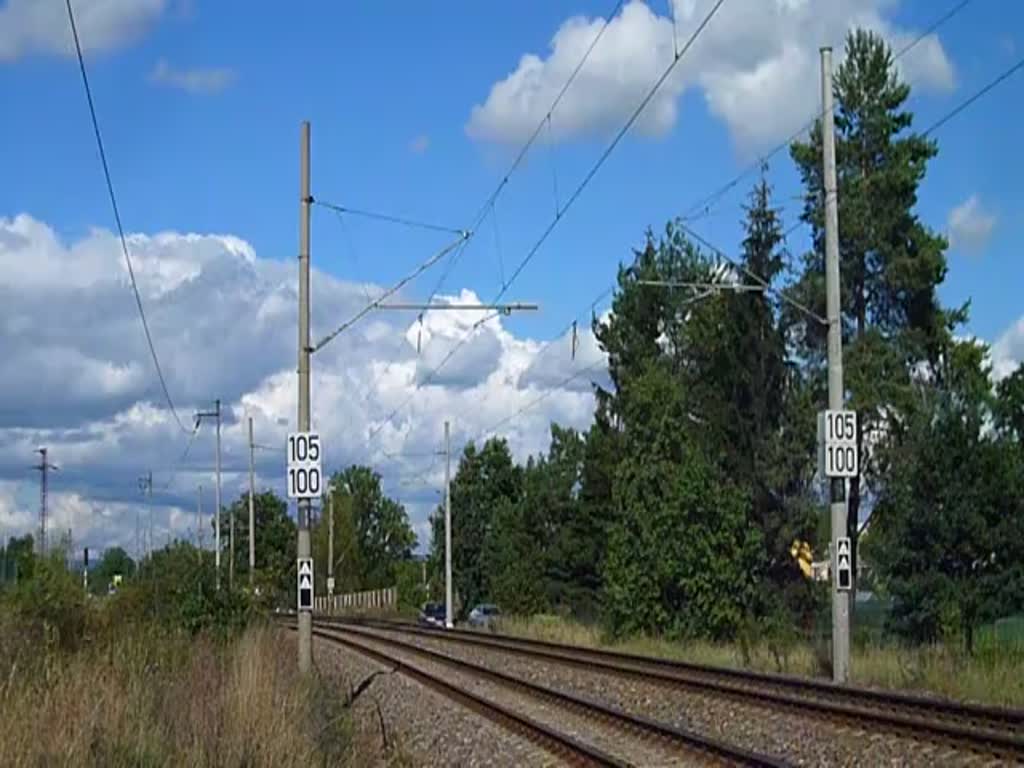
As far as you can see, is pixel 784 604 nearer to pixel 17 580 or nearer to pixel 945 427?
pixel 945 427

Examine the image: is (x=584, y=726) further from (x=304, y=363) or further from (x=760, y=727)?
(x=304, y=363)

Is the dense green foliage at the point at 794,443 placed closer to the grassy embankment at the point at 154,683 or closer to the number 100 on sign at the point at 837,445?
the number 100 on sign at the point at 837,445

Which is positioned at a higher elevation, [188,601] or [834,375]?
[834,375]

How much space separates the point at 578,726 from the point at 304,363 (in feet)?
31.6

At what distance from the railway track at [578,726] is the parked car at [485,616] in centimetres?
3762

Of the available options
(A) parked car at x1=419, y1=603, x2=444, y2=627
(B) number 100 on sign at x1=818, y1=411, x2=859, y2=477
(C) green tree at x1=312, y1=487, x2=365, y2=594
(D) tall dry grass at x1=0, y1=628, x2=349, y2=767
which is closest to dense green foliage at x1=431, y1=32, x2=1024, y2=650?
(B) number 100 on sign at x1=818, y1=411, x2=859, y2=477

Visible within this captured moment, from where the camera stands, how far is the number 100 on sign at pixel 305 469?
93.7ft

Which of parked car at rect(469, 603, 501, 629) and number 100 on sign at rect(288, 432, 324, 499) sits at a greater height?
number 100 on sign at rect(288, 432, 324, 499)

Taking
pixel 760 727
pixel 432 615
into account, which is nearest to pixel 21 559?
pixel 760 727

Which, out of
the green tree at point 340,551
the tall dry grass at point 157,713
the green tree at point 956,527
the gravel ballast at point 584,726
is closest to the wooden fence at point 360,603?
the green tree at point 340,551

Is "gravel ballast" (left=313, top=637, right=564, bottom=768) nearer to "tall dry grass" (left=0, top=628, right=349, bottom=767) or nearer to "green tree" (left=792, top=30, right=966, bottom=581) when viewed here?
"tall dry grass" (left=0, top=628, right=349, bottom=767)

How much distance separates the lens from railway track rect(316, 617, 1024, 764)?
18.2m

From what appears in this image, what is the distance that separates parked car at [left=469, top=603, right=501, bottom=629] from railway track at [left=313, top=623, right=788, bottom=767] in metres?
37.6

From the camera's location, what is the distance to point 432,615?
9331cm
